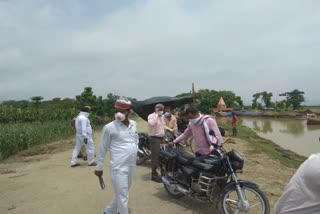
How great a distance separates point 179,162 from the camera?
5371mm

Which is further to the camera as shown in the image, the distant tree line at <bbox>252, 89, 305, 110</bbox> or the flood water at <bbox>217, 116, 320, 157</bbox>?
the distant tree line at <bbox>252, 89, 305, 110</bbox>

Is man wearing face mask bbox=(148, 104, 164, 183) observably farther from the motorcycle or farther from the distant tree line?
the distant tree line

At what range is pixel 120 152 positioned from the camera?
423 centimetres

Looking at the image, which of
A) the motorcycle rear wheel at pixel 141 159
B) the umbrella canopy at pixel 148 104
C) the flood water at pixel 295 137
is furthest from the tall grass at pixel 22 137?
the flood water at pixel 295 137

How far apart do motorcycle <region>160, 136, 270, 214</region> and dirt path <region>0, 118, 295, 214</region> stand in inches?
18.9

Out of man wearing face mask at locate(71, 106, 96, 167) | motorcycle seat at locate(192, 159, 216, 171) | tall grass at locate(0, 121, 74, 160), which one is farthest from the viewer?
tall grass at locate(0, 121, 74, 160)

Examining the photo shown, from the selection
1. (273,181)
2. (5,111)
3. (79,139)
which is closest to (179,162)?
(273,181)

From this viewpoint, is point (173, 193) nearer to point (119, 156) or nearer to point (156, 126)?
point (156, 126)

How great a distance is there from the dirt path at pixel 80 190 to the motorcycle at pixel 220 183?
48cm

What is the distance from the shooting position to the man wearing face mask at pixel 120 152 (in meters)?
4.16

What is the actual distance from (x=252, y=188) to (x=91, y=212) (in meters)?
2.73

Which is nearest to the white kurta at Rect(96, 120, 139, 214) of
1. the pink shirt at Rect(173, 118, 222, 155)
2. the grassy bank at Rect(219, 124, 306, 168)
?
the pink shirt at Rect(173, 118, 222, 155)

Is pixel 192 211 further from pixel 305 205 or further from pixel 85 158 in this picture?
pixel 85 158

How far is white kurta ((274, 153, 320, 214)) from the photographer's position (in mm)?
1859
